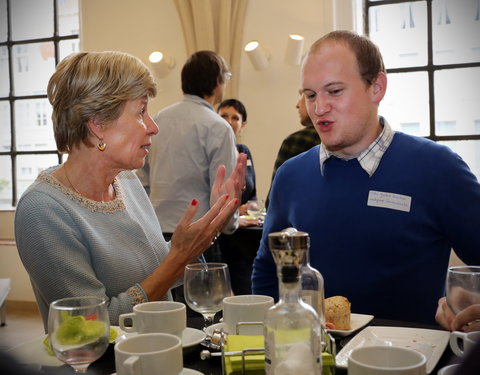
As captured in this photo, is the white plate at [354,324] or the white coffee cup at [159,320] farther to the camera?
the white plate at [354,324]

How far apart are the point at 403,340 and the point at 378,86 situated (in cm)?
106

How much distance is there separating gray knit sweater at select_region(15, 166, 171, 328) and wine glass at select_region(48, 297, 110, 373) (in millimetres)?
617

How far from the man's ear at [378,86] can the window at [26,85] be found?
607 centimetres

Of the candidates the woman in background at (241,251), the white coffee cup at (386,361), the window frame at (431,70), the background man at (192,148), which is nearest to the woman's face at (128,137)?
the white coffee cup at (386,361)

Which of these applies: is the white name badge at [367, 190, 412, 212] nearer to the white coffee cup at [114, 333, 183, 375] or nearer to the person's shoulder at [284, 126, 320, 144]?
the white coffee cup at [114, 333, 183, 375]

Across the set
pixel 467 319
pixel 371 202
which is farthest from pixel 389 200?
pixel 467 319

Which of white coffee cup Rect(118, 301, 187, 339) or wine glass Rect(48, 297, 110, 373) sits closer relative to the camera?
wine glass Rect(48, 297, 110, 373)

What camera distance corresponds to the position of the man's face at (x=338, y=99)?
6.48 ft

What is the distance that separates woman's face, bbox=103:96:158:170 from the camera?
79.2 inches

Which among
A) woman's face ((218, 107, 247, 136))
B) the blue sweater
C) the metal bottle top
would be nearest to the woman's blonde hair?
the blue sweater

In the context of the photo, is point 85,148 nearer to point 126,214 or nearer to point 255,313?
point 126,214

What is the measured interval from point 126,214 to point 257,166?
4.11 meters

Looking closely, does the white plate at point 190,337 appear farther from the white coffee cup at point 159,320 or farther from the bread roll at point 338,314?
the bread roll at point 338,314

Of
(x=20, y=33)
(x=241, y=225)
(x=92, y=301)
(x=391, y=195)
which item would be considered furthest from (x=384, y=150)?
(x=20, y=33)
